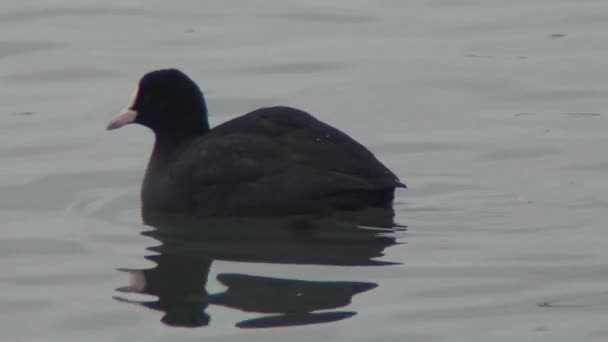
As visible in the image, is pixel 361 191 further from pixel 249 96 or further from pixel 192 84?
pixel 249 96

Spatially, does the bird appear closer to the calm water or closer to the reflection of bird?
the reflection of bird

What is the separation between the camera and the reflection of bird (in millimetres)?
8977

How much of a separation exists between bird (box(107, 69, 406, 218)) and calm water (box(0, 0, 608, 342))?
0.75ft

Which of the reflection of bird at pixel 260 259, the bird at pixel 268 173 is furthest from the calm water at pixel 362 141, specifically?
the bird at pixel 268 173

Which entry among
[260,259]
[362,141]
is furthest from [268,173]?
[362,141]

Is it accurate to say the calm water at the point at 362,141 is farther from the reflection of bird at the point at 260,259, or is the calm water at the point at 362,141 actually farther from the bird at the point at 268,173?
the bird at the point at 268,173

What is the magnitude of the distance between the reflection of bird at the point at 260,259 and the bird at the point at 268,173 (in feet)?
0.36

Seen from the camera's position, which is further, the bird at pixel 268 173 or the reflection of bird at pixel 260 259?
the bird at pixel 268 173

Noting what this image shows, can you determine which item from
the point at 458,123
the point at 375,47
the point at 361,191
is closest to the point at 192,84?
the point at 361,191

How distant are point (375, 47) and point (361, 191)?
5.06 m

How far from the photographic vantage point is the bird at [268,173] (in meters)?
10.7

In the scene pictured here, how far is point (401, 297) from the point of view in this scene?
9094 mm

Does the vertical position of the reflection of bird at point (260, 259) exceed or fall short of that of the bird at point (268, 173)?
it falls short

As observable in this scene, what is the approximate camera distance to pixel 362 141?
1279 centimetres
